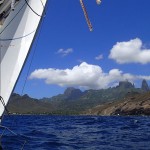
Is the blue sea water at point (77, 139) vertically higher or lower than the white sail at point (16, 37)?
lower

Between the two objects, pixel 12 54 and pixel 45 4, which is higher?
pixel 45 4

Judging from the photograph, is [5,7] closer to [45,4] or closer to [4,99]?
[45,4]

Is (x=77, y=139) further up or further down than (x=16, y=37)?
further down

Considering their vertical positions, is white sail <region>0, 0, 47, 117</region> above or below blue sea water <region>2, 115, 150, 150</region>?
A: above

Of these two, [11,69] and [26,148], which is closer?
[11,69]

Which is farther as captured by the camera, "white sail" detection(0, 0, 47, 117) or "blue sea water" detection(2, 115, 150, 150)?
"blue sea water" detection(2, 115, 150, 150)

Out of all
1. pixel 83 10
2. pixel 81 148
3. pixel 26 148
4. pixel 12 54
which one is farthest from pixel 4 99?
pixel 81 148

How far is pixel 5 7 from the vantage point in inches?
650

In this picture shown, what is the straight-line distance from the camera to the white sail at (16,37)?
16375 millimetres

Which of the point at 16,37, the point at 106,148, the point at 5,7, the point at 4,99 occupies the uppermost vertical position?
the point at 5,7

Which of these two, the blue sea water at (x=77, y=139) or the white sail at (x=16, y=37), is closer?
the white sail at (x=16, y=37)

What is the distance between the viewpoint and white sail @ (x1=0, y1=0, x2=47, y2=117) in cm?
1638

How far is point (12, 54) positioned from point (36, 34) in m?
1.47

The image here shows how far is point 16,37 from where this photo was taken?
17.0 meters
